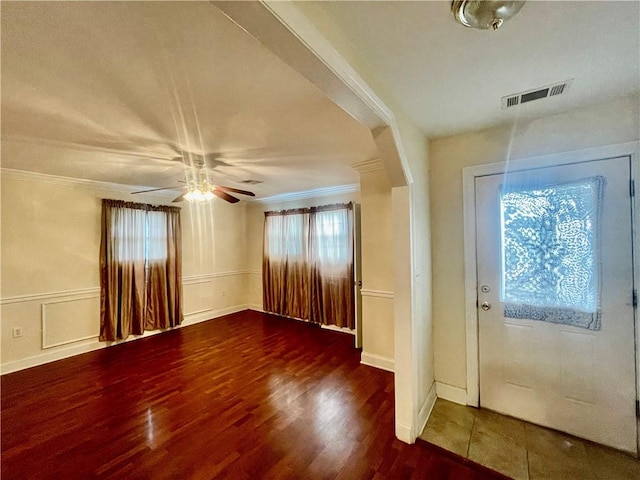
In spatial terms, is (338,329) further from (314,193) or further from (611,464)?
(611,464)

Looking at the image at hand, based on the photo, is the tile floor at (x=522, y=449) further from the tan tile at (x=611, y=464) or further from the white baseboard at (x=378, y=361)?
the white baseboard at (x=378, y=361)

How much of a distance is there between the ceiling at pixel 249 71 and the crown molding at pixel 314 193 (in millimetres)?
1811

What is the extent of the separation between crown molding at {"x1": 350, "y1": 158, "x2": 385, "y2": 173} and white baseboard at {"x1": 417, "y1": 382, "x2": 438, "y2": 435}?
231 cm

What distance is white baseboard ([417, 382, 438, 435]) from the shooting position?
6.58ft

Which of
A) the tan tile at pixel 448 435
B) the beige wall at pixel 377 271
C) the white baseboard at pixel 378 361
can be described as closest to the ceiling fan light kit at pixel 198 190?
the beige wall at pixel 377 271

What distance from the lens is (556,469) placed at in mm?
1649

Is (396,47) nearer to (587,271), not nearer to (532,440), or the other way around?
(587,271)

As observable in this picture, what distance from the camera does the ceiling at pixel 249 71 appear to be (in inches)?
42.1

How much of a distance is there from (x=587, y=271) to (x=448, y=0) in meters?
2.02

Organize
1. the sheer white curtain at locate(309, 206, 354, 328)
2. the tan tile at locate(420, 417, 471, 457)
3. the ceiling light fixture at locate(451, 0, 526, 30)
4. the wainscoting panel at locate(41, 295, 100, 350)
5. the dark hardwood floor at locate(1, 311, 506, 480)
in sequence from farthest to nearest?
1. the sheer white curtain at locate(309, 206, 354, 328)
2. the wainscoting panel at locate(41, 295, 100, 350)
3. the tan tile at locate(420, 417, 471, 457)
4. the dark hardwood floor at locate(1, 311, 506, 480)
5. the ceiling light fixture at locate(451, 0, 526, 30)

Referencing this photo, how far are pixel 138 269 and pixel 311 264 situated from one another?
277cm

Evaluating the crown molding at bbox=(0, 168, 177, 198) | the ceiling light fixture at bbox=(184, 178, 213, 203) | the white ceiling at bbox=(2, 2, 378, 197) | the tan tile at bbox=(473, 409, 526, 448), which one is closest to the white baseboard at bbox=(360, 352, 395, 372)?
the tan tile at bbox=(473, 409, 526, 448)

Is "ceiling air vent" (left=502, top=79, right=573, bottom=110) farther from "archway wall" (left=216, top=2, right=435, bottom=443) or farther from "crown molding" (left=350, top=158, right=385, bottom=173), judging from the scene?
"crown molding" (left=350, top=158, right=385, bottom=173)

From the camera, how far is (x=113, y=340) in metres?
3.80
